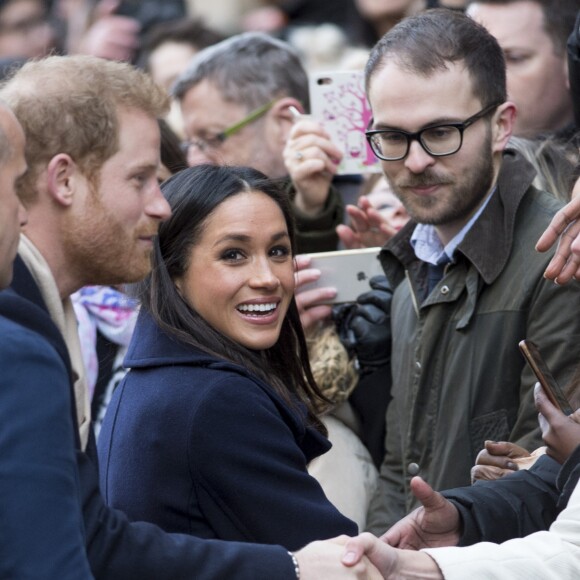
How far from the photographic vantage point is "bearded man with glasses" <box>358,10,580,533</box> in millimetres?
4117

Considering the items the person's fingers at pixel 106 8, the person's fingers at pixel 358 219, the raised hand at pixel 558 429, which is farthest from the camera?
the person's fingers at pixel 106 8

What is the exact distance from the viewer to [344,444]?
4.72 m

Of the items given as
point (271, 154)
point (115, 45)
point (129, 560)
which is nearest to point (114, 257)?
point (129, 560)

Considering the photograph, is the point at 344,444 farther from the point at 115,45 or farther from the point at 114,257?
the point at 115,45

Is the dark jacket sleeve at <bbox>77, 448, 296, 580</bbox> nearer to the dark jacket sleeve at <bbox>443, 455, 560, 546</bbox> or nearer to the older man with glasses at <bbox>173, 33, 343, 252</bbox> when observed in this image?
the dark jacket sleeve at <bbox>443, 455, 560, 546</bbox>

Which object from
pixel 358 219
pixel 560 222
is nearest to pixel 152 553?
pixel 560 222

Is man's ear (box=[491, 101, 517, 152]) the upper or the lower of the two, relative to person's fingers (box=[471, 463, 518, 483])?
upper

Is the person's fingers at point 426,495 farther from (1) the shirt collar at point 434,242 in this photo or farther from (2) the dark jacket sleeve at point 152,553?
(1) the shirt collar at point 434,242

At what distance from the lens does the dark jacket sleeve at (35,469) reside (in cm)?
247

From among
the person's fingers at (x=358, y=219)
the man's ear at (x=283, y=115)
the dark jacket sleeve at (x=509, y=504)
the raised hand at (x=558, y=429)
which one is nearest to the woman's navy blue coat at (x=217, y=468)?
the dark jacket sleeve at (x=509, y=504)

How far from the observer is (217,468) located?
11.0 ft

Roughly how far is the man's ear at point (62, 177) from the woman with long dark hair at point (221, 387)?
51 centimetres

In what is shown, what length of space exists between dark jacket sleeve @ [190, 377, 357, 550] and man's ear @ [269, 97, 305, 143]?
8.58 feet

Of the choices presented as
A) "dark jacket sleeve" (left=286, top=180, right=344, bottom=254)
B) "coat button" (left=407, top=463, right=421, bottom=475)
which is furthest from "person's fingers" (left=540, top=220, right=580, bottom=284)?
"dark jacket sleeve" (left=286, top=180, right=344, bottom=254)
